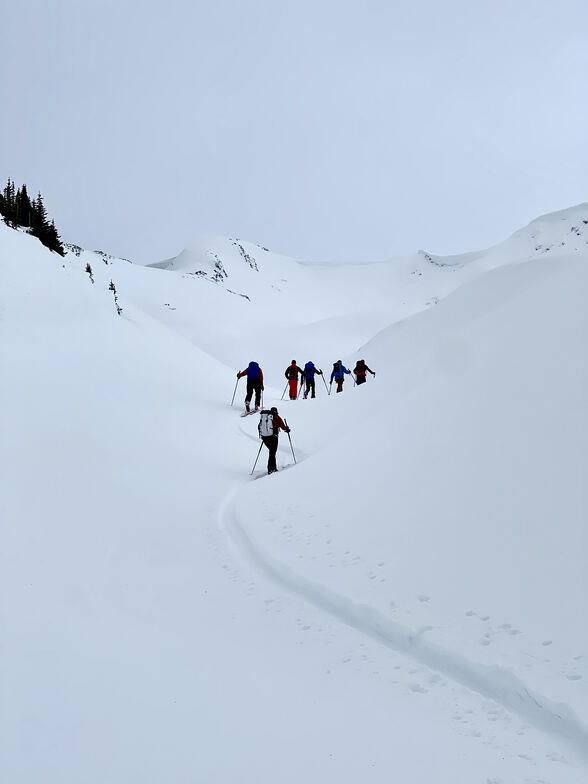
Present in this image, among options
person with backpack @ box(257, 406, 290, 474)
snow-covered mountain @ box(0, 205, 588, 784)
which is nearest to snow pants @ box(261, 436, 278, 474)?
person with backpack @ box(257, 406, 290, 474)

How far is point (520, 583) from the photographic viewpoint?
15.9ft

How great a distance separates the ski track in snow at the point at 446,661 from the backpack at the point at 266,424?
5.23 meters

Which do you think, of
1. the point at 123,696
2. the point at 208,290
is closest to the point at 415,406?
the point at 123,696

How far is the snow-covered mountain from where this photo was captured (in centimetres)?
343

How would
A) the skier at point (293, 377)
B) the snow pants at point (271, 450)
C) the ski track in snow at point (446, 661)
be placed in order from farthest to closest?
the skier at point (293, 377) < the snow pants at point (271, 450) < the ski track in snow at point (446, 661)

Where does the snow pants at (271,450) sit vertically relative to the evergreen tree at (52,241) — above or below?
below

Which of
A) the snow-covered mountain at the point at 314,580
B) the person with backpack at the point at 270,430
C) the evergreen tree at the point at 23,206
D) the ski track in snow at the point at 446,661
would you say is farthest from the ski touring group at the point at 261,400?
the evergreen tree at the point at 23,206

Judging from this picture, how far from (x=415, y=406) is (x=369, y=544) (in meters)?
3.75

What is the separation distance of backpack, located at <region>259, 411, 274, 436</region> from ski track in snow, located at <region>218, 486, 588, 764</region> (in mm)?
5226

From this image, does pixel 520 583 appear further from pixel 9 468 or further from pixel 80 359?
pixel 80 359

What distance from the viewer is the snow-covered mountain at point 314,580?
3430 millimetres

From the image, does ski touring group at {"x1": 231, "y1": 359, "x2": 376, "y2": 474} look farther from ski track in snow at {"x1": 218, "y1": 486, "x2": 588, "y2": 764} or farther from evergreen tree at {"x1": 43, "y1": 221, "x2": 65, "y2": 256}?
evergreen tree at {"x1": 43, "y1": 221, "x2": 65, "y2": 256}

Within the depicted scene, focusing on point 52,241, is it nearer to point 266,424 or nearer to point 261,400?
point 261,400

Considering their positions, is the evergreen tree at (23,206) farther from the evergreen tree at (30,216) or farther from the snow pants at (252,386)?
the snow pants at (252,386)
